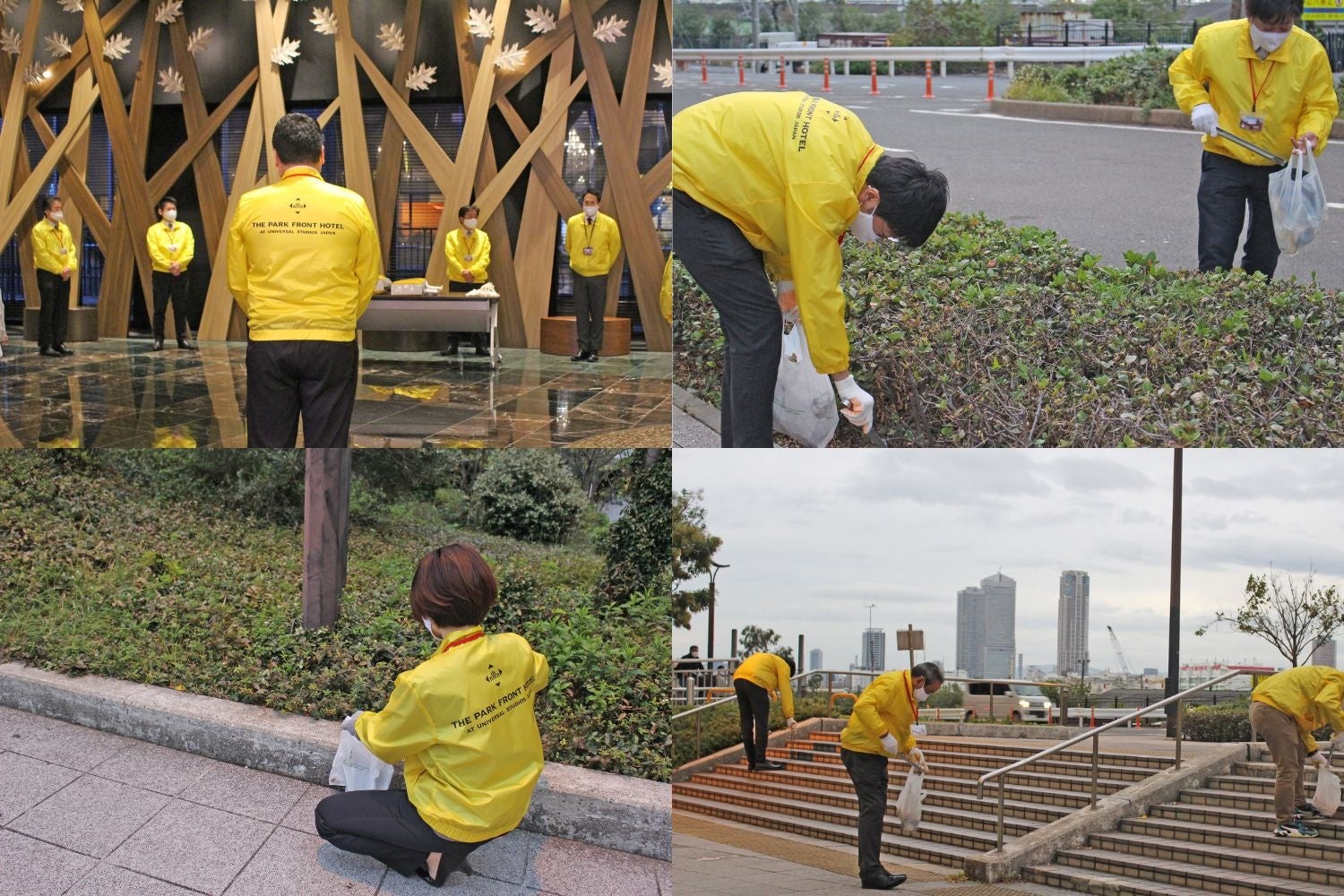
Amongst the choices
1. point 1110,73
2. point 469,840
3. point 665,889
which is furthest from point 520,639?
point 1110,73

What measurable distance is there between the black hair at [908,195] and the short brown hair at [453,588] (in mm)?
1652

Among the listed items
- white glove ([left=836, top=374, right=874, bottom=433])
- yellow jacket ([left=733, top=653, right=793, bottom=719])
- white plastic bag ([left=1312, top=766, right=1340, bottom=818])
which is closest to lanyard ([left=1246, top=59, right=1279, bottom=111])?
white glove ([left=836, top=374, right=874, bottom=433])

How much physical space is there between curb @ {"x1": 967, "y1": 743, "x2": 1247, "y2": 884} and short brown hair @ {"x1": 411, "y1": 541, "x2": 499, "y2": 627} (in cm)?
Answer: 270

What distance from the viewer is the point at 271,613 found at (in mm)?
5250

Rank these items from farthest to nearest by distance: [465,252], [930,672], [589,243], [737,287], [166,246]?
[465,252]
[166,246]
[589,243]
[930,672]
[737,287]

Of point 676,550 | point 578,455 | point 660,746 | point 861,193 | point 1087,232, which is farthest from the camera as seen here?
point 578,455

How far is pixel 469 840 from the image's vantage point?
3.50m

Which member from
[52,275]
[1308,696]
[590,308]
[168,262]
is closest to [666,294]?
[590,308]

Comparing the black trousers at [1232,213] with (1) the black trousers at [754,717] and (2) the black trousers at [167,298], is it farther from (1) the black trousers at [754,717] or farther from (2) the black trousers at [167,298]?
(2) the black trousers at [167,298]

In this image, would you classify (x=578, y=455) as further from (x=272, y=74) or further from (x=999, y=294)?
(x=272, y=74)

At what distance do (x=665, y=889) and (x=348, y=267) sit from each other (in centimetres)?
246

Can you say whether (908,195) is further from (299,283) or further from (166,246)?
(166,246)

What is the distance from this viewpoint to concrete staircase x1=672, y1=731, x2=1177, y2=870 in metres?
5.21

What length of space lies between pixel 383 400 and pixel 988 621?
4.83 m
